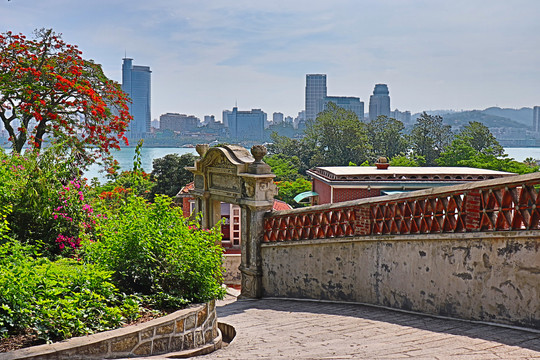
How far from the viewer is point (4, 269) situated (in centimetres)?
493

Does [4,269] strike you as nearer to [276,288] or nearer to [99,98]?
[276,288]

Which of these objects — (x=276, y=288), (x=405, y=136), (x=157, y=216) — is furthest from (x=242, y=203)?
→ (x=405, y=136)

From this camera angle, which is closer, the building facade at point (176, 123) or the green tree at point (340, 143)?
the green tree at point (340, 143)

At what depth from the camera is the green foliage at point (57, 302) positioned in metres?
4.55

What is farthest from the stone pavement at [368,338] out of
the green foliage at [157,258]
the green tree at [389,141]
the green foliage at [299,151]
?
the green tree at [389,141]

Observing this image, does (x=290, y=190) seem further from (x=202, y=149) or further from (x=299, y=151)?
(x=202, y=149)

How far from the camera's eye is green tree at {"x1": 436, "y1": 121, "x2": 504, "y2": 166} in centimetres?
4019

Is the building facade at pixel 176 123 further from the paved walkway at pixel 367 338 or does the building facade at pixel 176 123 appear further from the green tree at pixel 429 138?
the paved walkway at pixel 367 338

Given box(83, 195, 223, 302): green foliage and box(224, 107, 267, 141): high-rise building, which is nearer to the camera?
box(83, 195, 223, 302): green foliage

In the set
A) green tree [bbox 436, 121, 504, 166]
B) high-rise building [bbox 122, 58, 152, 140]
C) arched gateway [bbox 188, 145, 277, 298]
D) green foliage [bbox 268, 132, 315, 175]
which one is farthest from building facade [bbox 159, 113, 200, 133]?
arched gateway [bbox 188, 145, 277, 298]

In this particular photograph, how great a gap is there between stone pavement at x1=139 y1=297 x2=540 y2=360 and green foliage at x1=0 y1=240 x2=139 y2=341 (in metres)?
1.09

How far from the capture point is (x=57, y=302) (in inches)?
186

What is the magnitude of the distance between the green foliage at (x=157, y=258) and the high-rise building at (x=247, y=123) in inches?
5143

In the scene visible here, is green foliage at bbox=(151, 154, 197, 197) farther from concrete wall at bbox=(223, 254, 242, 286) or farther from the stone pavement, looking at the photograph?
the stone pavement
